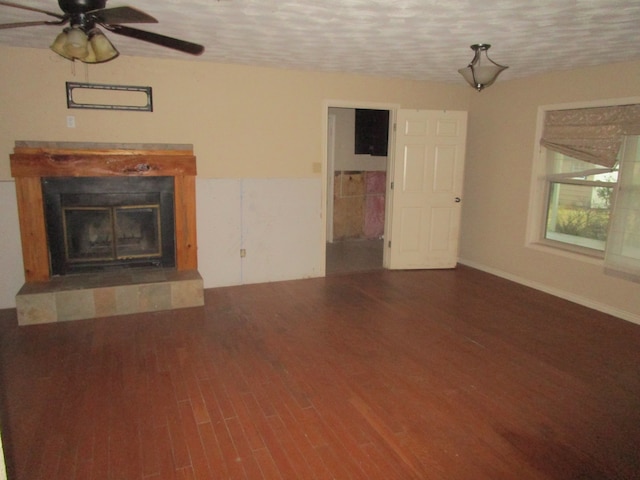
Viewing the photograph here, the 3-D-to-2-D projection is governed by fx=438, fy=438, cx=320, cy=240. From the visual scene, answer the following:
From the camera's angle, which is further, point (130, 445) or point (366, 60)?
point (366, 60)

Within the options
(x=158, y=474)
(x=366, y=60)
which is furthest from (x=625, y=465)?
(x=366, y=60)

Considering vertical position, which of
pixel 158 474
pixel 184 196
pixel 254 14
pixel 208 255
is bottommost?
pixel 158 474

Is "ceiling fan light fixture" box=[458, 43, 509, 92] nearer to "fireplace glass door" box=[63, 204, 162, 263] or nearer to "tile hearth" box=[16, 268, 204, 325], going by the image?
"tile hearth" box=[16, 268, 204, 325]

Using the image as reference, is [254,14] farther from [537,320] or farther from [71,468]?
[537,320]

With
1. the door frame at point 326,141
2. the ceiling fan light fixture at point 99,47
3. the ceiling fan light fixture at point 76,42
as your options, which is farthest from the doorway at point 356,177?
the ceiling fan light fixture at point 76,42

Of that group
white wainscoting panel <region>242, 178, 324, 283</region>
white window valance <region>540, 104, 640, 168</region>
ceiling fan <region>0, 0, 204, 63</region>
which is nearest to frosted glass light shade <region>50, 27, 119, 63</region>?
ceiling fan <region>0, 0, 204, 63</region>

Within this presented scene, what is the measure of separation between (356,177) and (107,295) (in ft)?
14.7

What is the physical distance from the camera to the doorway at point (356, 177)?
7.01 m

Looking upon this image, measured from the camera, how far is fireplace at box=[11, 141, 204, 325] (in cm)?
385

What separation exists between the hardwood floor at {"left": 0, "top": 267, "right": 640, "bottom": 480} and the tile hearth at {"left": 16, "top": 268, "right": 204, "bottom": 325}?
4.7 inches

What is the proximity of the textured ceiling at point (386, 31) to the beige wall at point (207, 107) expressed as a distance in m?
0.19

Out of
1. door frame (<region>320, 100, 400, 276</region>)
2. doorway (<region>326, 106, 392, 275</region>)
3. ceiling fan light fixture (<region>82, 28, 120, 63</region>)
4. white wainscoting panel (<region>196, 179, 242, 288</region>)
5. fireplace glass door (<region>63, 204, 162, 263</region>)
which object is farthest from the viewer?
doorway (<region>326, 106, 392, 275</region>)

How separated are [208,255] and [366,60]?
2585mm

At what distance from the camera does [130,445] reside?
7.42 ft
